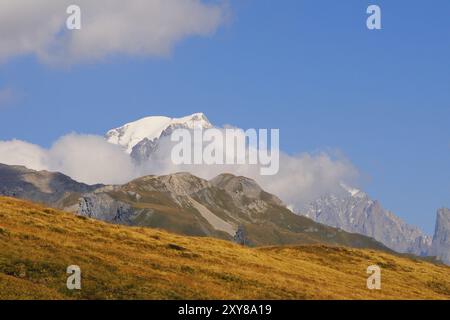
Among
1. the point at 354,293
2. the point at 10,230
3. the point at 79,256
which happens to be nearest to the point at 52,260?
the point at 79,256

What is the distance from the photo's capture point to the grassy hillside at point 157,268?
6031 cm

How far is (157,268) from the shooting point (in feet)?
231

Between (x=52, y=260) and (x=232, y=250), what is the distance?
2860 cm

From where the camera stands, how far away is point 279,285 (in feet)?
222

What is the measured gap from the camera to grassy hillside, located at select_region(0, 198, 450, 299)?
60.3 m
